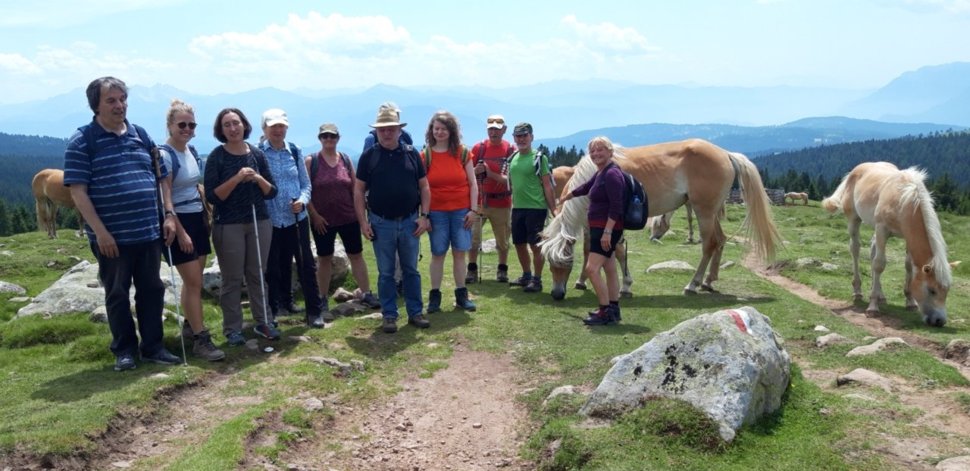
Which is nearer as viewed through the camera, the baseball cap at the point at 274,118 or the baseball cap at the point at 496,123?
the baseball cap at the point at 274,118

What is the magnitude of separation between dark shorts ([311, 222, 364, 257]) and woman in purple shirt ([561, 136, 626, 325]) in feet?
10.6

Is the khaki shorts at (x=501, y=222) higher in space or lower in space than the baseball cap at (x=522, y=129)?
lower

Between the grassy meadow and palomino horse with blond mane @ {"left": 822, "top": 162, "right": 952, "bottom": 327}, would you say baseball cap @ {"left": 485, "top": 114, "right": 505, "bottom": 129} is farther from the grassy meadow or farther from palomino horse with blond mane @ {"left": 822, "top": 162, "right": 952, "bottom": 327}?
palomino horse with blond mane @ {"left": 822, "top": 162, "right": 952, "bottom": 327}

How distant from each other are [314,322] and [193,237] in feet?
6.69

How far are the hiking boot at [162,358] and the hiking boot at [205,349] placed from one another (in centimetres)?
27

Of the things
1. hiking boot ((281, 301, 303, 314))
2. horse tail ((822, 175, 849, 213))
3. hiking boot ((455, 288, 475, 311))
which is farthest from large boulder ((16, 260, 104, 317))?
horse tail ((822, 175, 849, 213))

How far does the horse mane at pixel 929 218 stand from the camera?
28.6 feet

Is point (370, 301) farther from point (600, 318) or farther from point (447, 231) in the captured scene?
point (600, 318)

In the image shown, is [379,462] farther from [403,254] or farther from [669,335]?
[403,254]

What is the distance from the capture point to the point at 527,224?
35.3 ft

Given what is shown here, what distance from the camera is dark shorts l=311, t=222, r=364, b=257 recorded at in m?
8.96

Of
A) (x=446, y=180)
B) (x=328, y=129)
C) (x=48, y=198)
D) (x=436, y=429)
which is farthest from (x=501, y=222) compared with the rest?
(x=48, y=198)

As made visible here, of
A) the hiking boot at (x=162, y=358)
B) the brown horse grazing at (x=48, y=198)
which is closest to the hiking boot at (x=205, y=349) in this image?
the hiking boot at (x=162, y=358)

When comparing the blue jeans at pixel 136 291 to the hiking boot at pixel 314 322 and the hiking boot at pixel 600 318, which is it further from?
the hiking boot at pixel 600 318
